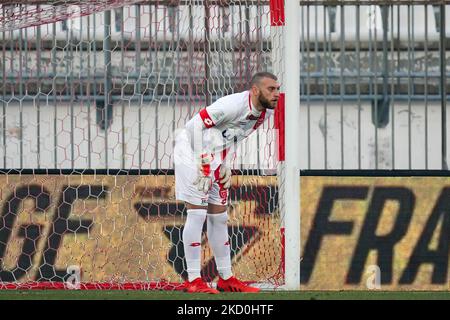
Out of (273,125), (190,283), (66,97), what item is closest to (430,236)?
(273,125)

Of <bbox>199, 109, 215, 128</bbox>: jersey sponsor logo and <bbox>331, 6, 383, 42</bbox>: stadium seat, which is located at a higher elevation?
<bbox>331, 6, 383, 42</bbox>: stadium seat

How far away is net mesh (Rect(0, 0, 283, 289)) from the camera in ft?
29.5

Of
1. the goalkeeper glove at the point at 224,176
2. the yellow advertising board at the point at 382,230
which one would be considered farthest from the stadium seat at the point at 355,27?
the goalkeeper glove at the point at 224,176

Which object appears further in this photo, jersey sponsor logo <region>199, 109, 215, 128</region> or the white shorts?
the white shorts

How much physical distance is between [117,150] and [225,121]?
6.99 feet

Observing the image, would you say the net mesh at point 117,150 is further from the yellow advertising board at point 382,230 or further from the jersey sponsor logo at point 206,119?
the jersey sponsor logo at point 206,119

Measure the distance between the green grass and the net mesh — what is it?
0.76 meters

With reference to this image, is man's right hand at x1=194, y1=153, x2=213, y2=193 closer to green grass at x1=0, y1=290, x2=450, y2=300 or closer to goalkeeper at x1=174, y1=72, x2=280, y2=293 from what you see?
goalkeeper at x1=174, y1=72, x2=280, y2=293

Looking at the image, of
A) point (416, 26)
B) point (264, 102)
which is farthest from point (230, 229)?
point (416, 26)

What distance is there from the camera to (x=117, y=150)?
987cm

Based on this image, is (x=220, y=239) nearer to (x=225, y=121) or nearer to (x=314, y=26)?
(x=225, y=121)

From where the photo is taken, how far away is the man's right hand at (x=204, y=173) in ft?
25.7

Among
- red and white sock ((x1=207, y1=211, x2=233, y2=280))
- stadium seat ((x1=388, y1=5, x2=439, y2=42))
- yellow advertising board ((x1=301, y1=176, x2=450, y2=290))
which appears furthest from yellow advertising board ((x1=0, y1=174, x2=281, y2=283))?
stadium seat ((x1=388, y1=5, x2=439, y2=42))

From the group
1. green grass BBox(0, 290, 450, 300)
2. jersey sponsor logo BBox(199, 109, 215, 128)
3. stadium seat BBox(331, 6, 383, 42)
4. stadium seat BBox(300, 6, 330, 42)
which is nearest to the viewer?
green grass BBox(0, 290, 450, 300)
